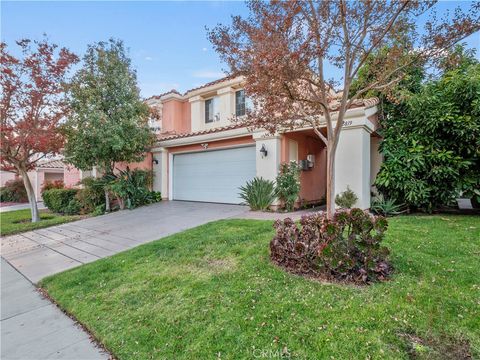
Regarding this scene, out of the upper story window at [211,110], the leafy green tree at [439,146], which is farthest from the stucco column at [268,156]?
the upper story window at [211,110]

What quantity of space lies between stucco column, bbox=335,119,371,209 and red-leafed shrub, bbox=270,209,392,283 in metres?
4.50

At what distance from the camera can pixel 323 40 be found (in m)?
4.37

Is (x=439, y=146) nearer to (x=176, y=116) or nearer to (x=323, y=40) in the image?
(x=323, y=40)

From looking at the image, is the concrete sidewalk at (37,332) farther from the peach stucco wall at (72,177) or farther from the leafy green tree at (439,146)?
the peach stucco wall at (72,177)

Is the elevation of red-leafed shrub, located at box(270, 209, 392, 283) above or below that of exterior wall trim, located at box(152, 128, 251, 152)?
below

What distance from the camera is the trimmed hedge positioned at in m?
13.0

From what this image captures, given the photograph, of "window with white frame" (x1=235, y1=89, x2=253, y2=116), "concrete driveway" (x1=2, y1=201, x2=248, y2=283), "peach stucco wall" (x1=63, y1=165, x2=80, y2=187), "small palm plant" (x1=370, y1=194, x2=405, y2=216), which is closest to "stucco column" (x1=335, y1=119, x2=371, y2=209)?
"small palm plant" (x1=370, y1=194, x2=405, y2=216)

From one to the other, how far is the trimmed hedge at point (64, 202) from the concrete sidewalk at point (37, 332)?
9366 millimetres

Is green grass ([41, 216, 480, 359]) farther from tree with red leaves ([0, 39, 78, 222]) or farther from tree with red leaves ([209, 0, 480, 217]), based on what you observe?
tree with red leaves ([0, 39, 78, 222])

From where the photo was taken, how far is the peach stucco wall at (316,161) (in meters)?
10.1

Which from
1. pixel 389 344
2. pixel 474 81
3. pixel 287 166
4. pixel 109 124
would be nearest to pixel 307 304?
pixel 389 344

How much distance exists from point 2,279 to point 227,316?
5.07 m

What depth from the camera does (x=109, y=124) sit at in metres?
10.9

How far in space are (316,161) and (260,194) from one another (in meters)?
3.78
